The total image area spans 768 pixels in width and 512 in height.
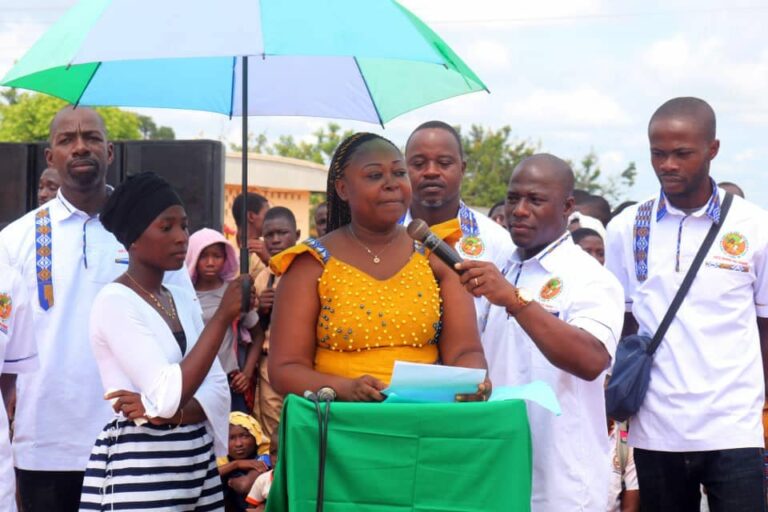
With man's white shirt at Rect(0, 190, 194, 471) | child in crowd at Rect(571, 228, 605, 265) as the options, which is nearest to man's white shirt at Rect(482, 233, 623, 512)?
man's white shirt at Rect(0, 190, 194, 471)

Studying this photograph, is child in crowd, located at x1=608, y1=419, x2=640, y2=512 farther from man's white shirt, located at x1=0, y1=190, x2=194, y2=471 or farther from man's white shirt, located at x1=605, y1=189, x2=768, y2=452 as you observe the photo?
man's white shirt, located at x1=0, y1=190, x2=194, y2=471

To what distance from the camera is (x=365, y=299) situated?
3818mm

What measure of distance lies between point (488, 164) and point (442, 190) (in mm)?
38907

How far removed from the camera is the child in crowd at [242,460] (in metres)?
7.17

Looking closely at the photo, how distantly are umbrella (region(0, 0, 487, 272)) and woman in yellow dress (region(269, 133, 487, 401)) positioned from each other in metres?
0.41

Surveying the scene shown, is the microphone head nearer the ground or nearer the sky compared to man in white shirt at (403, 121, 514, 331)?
nearer the ground

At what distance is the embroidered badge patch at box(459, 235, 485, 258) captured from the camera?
17.1 ft

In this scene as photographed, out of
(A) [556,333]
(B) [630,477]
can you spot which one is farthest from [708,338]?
(B) [630,477]

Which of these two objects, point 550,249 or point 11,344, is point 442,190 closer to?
point 550,249

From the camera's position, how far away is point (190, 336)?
4.48m

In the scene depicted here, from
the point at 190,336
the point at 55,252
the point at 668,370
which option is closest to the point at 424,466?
the point at 190,336

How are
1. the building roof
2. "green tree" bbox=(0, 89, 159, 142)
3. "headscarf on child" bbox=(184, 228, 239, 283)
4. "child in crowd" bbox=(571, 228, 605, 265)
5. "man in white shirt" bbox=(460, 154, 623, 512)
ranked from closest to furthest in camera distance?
"man in white shirt" bbox=(460, 154, 623, 512) → "child in crowd" bbox=(571, 228, 605, 265) → "headscarf on child" bbox=(184, 228, 239, 283) → the building roof → "green tree" bbox=(0, 89, 159, 142)

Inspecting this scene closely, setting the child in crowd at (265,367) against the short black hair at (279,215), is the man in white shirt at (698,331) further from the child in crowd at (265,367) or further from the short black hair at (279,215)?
the short black hair at (279,215)

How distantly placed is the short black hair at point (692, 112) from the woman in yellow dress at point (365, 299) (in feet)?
5.58
